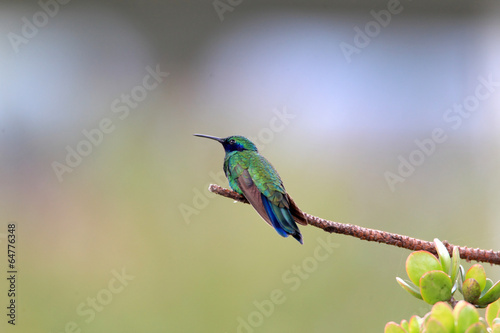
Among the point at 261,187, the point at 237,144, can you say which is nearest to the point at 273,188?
the point at 261,187

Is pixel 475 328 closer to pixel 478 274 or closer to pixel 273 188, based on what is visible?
pixel 478 274

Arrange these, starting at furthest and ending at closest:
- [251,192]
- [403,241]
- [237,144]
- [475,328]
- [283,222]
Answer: [237,144] < [251,192] < [283,222] < [403,241] < [475,328]

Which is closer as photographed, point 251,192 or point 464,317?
point 464,317

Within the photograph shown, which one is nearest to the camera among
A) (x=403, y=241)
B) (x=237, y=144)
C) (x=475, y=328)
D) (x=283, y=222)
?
(x=475, y=328)

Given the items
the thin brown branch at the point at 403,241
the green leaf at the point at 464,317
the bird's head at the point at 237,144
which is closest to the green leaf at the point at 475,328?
the green leaf at the point at 464,317

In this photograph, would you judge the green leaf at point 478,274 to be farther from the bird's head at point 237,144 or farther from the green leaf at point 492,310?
the bird's head at point 237,144

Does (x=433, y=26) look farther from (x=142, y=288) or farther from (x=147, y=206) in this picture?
(x=142, y=288)

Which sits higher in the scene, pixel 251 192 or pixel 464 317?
pixel 251 192

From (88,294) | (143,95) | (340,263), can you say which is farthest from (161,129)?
(340,263)
